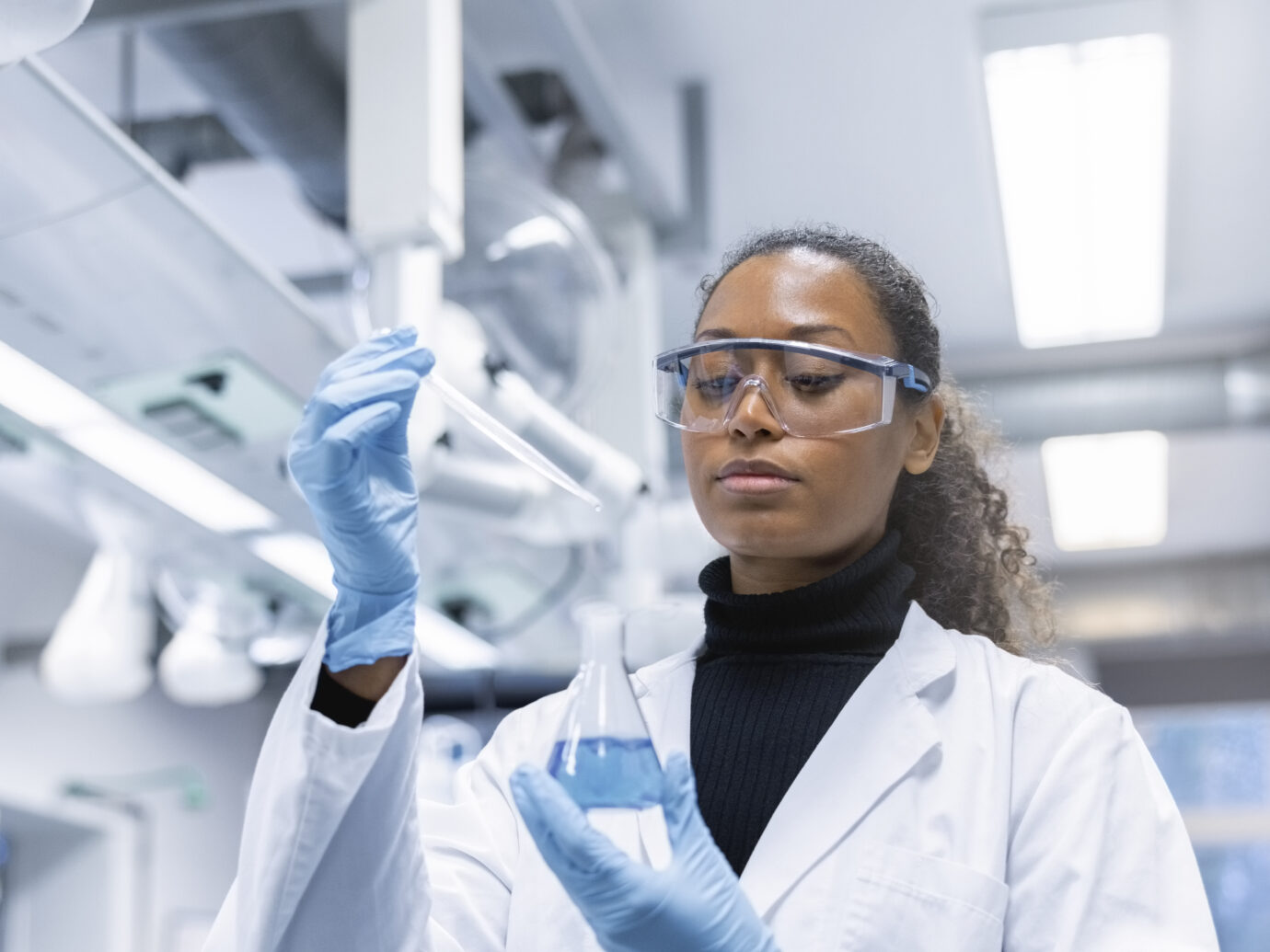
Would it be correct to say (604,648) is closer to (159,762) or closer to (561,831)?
(561,831)

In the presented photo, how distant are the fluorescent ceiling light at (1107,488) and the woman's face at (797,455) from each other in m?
3.50

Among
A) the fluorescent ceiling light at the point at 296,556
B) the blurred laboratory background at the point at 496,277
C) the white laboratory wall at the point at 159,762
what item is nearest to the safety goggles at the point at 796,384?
the blurred laboratory background at the point at 496,277

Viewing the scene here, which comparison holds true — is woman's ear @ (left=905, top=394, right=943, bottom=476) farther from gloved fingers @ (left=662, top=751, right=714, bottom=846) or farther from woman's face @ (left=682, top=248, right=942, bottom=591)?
gloved fingers @ (left=662, top=751, right=714, bottom=846)

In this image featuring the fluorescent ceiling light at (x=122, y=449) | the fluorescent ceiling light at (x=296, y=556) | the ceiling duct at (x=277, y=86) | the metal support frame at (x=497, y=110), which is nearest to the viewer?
the fluorescent ceiling light at (x=122, y=449)

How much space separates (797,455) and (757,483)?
0.12 ft

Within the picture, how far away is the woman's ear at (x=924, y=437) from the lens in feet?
4.48

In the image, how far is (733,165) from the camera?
370cm

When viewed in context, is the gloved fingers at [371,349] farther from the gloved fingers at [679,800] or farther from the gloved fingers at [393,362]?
the gloved fingers at [679,800]

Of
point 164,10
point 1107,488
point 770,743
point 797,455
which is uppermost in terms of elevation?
point 164,10

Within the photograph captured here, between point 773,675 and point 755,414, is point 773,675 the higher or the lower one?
the lower one

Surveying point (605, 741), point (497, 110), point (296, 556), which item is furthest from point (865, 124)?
point (605, 741)

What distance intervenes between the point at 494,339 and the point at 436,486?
0.31 metres

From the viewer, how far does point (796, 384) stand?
1220 millimetres

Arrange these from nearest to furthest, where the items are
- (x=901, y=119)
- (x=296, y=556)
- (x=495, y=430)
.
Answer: (x=495, y=430) → (x=296, y=556) → (x=901, y=119)
